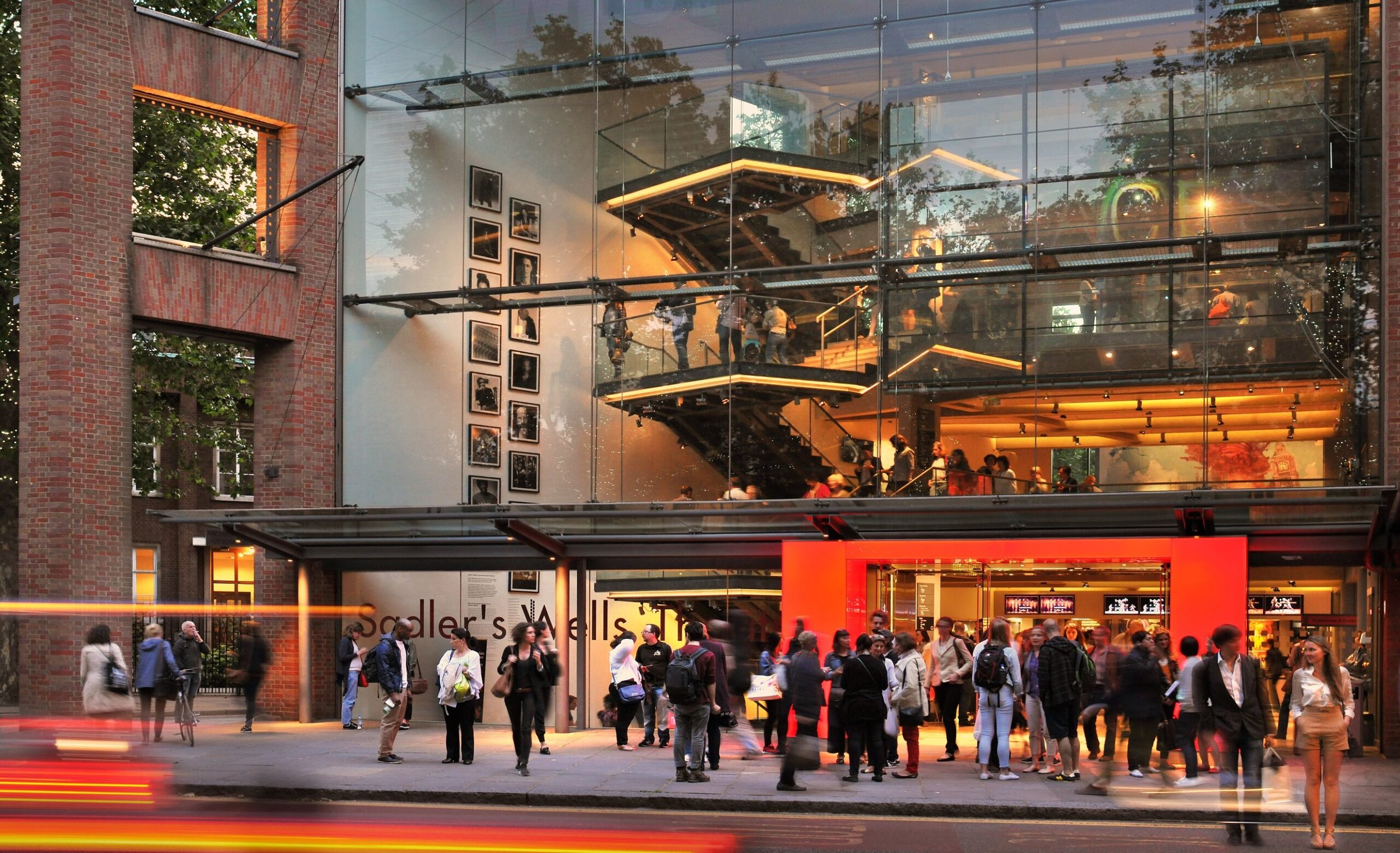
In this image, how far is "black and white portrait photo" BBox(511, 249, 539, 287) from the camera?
22.0 meters

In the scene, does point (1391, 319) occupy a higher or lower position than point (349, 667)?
higher

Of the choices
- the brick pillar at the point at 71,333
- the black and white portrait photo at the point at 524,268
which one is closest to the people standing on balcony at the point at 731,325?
the black and white portrait photo at the point at 524,268

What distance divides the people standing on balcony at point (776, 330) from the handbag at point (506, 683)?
21.8 feet

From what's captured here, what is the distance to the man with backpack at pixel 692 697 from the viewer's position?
47.1 ft

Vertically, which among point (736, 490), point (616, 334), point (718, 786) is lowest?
point (718, 786)

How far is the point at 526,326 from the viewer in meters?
22.0

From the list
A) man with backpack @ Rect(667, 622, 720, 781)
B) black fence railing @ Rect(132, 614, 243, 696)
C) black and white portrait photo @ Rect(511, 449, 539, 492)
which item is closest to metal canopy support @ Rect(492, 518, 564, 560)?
black and white portrait photo @ Rect(511, 449, 539, 492)

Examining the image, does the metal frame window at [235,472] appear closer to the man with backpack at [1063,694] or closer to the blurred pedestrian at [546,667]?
the blurred pedestrian at [546,667]

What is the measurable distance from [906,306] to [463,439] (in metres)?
7.31

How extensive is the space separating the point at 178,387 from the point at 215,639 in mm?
7694

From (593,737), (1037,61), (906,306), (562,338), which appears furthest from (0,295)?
(1037,61)

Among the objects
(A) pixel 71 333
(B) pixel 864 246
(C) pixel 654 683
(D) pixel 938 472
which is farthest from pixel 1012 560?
(A) pixel 71 333

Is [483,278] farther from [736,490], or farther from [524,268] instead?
[736,490]

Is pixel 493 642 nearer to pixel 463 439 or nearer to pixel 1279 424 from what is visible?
pixel 463 439
